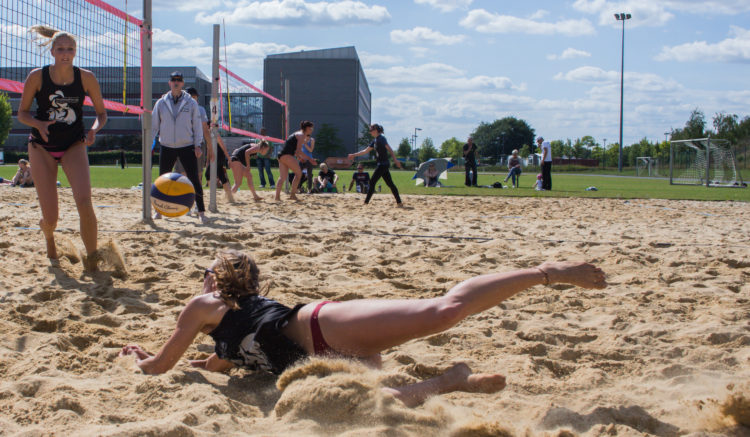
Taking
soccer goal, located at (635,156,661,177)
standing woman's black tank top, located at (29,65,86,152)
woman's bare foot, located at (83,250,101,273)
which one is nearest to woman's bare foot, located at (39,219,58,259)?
woman's bare foot, located at (83,250,101,273)

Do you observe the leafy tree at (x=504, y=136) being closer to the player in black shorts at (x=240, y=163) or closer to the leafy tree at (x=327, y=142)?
the leafy tree at (x=327, y=142)

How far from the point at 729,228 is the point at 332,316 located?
677 cm

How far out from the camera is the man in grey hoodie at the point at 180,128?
24.9 ft

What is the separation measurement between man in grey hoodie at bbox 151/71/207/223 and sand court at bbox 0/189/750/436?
1.21 meters

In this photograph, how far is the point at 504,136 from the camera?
119m

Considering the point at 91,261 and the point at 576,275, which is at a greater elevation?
the point at 576,275

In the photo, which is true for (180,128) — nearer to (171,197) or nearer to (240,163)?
(171,197)

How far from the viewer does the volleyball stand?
6.70m

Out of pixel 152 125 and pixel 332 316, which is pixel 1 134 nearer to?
pixel 152 125

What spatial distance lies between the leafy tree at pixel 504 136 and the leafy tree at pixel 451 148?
5.05 metres

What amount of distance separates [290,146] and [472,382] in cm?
999

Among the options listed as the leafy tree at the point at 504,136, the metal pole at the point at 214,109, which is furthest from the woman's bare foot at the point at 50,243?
the leafy tree at the point at 504,136

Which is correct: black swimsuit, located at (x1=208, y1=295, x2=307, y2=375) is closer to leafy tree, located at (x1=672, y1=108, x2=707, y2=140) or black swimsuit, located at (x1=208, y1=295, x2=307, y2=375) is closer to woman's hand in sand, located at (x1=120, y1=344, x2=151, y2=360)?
woman's hand in sand, located at (x1=120, y1=344, x2=151, y2=360)

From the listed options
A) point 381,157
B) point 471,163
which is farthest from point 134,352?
point 471,163
